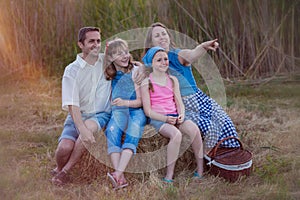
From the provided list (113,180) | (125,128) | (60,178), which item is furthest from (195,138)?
(60,178)

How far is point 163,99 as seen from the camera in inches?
126

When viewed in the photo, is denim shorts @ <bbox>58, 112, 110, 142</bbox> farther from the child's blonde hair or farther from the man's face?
the man's face

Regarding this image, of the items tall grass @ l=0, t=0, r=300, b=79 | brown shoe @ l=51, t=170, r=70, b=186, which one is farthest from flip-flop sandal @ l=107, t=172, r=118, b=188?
tall grass @ l=0, t=0, r=300, b=79

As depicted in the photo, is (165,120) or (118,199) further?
(165,120)

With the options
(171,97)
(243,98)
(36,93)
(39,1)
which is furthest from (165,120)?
(39,1)

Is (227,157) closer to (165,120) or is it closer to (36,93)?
(165,120)

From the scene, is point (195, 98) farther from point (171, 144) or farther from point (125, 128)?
point (125, 128)

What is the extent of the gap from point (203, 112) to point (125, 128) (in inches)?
21.4

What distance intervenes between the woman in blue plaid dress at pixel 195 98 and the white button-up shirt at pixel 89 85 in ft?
1.31

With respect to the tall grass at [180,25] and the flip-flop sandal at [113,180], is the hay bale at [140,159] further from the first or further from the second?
the tall grass at [180,25]

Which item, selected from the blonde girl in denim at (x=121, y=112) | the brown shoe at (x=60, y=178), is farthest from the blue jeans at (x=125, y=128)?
the brown shoe at (x=60, y=178)

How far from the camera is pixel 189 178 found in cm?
320

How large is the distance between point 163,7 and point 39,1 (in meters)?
1.52

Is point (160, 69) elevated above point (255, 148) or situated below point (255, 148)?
above
